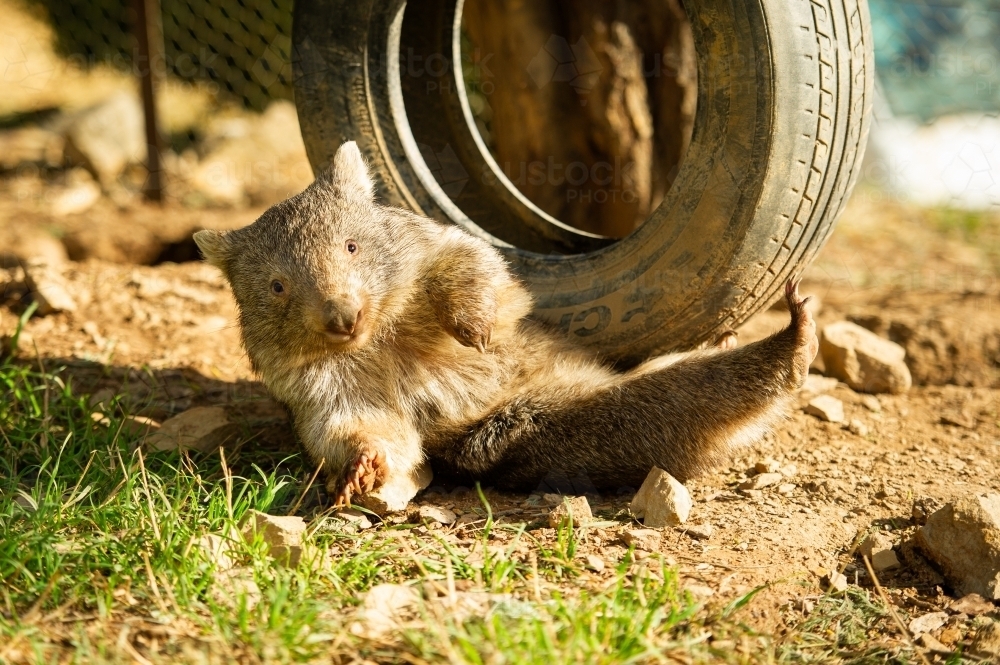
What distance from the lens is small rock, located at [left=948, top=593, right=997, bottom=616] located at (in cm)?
300

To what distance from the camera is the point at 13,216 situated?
7.75m

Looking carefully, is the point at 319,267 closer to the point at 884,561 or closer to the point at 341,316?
the point at 341,316

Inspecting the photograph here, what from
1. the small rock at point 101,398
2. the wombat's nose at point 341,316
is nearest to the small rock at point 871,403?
the wombat's nose at point 341,316

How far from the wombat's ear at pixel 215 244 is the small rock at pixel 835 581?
265cm

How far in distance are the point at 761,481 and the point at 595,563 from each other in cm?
97

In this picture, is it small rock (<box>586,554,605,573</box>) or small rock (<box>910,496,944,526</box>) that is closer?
small rock (<box>586,554,605,573</box>)

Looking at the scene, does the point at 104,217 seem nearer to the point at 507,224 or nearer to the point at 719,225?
the point at 507,224

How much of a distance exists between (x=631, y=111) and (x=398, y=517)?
10.8 feet

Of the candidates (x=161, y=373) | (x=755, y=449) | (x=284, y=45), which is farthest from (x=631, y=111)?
(x=284, y=45)

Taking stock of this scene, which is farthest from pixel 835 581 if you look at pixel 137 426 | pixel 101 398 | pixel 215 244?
pixel 101 398

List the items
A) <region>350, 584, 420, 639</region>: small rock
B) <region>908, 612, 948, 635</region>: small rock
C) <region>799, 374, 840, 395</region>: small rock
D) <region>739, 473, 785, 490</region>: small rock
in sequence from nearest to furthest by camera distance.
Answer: <region>350, 584, 420, 639</region>: small rock < <region>908, 612, 948, 635</region>: small rock < <region>739, 473, 785, 490</region>: small rock < <region>799, 374, 840, 395</region>: small rock

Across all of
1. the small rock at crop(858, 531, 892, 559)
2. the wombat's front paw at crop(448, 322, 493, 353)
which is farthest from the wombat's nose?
the small rock at crop(858, 531, 892, 559)

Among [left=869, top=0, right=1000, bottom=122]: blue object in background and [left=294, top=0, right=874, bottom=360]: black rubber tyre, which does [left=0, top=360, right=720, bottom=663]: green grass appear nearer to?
[left=294, top=0, right=874, bottom=360]: black rubber tyre

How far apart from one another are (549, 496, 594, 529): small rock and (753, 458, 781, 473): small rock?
2.68 ft
